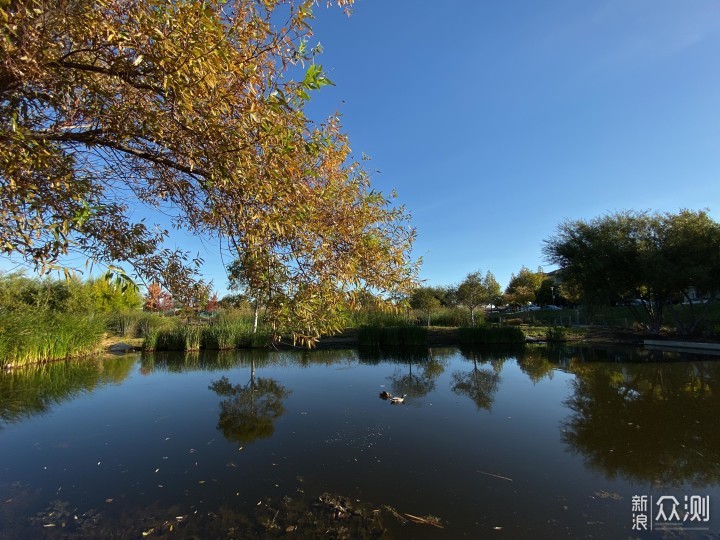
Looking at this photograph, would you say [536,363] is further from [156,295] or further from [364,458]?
[156,295]

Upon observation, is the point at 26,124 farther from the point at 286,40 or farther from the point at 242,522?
the point at 242,522

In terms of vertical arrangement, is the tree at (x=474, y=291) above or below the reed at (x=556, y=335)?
above

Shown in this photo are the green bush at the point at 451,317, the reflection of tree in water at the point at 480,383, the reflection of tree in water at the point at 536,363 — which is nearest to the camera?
the reflection of tree in water at the point at 480,383

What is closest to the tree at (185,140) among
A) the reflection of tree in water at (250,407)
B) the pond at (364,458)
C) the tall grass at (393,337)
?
the pond at (364,458)

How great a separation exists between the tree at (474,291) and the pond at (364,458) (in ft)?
51.4

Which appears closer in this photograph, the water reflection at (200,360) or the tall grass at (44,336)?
the tall grass at (44,336)

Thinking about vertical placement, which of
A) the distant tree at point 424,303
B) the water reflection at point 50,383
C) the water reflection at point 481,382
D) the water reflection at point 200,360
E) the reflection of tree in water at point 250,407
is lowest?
the water reflection at point 200,360

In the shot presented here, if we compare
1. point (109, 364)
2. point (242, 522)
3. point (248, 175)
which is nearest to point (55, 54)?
point (248, 175)

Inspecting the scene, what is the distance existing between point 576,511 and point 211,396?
7646 mm

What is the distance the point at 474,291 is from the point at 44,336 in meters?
22.2

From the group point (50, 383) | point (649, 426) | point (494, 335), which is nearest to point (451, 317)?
point (494, 335)

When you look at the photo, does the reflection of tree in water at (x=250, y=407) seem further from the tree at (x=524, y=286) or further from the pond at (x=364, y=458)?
the tree at (x=524, y=286)

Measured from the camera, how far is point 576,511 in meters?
3.77

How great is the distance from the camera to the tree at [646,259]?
17.0 meters
